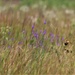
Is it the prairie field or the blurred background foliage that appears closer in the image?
the prairie field

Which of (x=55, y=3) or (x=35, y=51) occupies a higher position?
(x=55, y=3)

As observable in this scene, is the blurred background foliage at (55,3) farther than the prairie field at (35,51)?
Yes

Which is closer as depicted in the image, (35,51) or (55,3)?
(35,51)

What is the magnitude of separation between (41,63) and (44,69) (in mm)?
147

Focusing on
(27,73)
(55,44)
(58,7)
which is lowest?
(27,73)

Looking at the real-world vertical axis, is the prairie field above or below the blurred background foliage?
below

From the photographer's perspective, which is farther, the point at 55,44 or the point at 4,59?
the point at 55,44

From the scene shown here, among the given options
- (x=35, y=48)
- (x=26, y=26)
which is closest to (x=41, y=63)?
(x=35, y=48)

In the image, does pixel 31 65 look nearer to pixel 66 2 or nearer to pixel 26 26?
pixel 26 26

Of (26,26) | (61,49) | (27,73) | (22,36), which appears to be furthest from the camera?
(26,26)

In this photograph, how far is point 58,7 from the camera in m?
12.3

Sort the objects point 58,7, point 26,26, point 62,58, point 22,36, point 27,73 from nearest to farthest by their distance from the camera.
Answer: point 27,73
point 62,58
point 22,36
point 26,26
point 58,7

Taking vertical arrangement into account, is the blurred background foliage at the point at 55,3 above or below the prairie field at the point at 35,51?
above

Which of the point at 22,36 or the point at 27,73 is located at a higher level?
the point at 22,36
